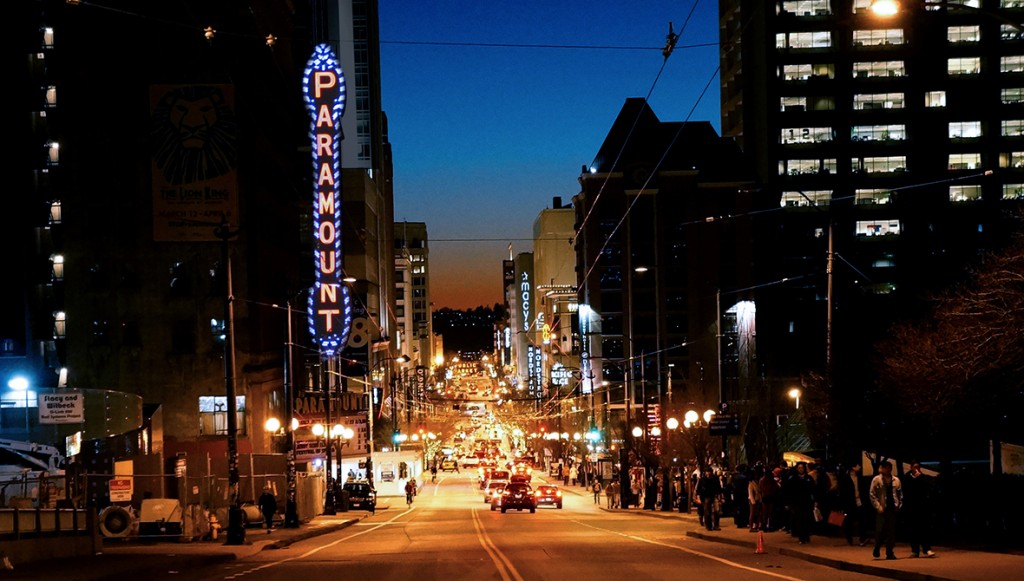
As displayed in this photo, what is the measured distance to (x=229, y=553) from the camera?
3006 cm

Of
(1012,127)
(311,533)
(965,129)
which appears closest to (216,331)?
(311,533)

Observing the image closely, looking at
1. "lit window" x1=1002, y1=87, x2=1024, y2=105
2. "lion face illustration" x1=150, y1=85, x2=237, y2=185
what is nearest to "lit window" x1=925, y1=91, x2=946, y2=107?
"lit window" x1=1002, y1=87, x2=1024, y2=105

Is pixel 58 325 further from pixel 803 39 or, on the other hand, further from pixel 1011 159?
pixel 1011 159

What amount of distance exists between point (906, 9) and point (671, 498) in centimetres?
3992

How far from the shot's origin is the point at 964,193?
356ft

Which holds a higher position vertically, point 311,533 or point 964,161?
point 964,161

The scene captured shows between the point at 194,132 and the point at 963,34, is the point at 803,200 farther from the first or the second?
the point at 194,132

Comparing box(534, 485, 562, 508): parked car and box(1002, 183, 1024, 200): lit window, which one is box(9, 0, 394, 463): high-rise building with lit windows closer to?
box(534, 485, 562, 508): parked car

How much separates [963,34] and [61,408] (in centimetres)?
9226

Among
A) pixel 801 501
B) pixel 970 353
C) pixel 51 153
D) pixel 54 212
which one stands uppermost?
pixel 51 153

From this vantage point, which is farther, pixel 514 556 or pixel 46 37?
pixel 46 37

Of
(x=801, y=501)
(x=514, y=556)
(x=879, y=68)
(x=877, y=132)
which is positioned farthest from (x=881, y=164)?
(x=514, y=556)

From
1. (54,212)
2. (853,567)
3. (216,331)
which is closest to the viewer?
(853,567)

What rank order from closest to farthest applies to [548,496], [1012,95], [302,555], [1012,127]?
[302,555], [548,496], [1012,127], [1012,95]
